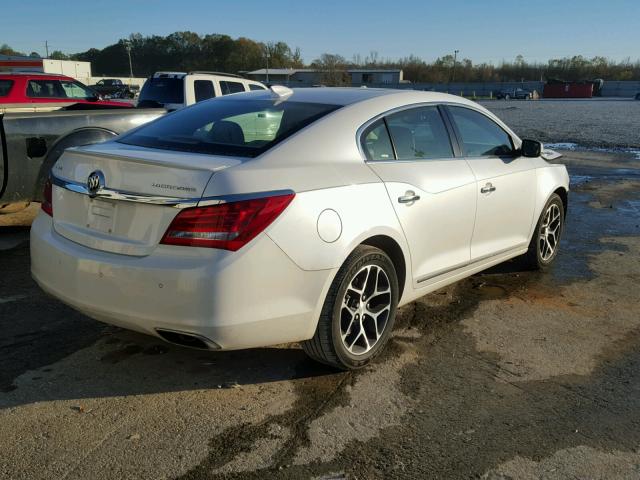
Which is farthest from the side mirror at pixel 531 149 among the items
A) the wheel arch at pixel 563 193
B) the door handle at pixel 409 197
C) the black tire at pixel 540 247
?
the door handle at pixel 409 197

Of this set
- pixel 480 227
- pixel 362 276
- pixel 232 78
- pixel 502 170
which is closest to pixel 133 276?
pixel 362 276

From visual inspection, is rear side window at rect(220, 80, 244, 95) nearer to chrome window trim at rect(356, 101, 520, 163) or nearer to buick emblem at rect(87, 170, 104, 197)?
chrome window trim at rect(356, 101, 520, 163)

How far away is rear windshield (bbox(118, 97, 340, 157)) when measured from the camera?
11.2ft

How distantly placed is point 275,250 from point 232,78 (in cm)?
1063

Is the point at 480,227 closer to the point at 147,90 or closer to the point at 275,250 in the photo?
the point at 275,250

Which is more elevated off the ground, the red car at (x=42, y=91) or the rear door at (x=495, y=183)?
the red car at (x=42, y=91)

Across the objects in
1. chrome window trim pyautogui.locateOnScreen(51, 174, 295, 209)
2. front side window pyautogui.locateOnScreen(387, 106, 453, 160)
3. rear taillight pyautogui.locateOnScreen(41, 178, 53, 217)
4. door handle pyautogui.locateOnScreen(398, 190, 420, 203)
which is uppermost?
front side window pyautogui.locateOnScreen(387, 106, 453, 160)

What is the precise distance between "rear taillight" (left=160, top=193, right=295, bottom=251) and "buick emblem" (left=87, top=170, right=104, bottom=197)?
0.55 meters

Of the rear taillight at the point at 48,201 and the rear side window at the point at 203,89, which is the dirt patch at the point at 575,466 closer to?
the rear taillight at the point at 48,201

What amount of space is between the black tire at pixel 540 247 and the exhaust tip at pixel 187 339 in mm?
3500

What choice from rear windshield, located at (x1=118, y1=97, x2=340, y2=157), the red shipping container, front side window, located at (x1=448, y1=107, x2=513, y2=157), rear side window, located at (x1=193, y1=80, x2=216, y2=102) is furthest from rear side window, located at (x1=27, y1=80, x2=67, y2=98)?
the red shipping container

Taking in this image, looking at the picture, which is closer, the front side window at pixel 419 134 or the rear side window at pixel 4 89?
→ the front side window at pixel 419 134

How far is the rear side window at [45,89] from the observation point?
13047 mm

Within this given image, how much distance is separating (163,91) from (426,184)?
908 centimetres
